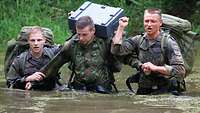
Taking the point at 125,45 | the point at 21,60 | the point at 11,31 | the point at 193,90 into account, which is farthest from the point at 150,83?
the point at 11,31

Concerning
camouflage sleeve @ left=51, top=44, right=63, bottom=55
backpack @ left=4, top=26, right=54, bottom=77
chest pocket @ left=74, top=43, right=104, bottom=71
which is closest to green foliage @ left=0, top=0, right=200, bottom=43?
backpack @ left=4, top=26, right=54, bottom=77

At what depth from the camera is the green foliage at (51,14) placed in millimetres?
16438

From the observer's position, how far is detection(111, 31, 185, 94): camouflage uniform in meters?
7.35

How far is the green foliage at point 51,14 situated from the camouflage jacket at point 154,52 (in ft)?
26.2

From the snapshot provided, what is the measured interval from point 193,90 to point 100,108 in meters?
2.78

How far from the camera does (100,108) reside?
6.21 m

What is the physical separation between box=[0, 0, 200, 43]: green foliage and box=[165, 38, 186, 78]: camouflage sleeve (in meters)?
8.40

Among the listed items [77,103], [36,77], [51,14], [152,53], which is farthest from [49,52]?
[51,14]

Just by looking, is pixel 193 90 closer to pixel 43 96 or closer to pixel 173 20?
pixel 173 20

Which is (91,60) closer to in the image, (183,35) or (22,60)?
(22,60)

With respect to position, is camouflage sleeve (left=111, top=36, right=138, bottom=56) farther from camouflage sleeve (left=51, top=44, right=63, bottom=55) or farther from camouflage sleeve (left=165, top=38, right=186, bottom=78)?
camouflage sleeve (left=51, top=44, right=63, bottom=55)

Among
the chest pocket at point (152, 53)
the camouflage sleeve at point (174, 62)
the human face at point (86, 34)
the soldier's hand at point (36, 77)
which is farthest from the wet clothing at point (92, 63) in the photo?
the camouflage sleeve at point (174, 62)

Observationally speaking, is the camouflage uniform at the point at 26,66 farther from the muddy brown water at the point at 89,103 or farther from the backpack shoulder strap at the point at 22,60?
the muddy brown water at the point at 89,103

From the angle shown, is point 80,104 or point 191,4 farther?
point 191,4
